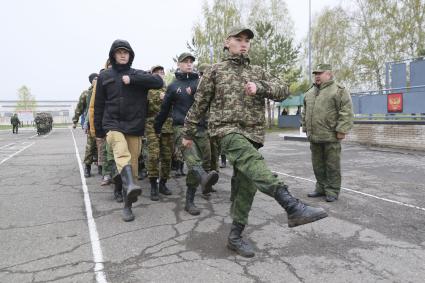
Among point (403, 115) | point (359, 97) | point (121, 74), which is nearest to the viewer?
point (121, 74)

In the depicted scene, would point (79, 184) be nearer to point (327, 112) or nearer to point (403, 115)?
point (327, 112)

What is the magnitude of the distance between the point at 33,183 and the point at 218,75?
5008mm

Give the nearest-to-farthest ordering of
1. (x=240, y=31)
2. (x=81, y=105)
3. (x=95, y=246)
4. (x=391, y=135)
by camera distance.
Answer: (x=240, y=31), (x=95, y=246), (x=81, y=105), (x=391, y=135)

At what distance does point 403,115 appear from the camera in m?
13.0

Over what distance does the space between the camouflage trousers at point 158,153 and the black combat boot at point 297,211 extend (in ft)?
9.23

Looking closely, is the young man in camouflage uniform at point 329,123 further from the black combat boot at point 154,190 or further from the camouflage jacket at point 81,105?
the camouflage jacket at point 81,105

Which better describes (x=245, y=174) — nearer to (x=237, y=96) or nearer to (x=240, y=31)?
(x=237, y=96)

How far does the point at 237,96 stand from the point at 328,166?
262 centimetres

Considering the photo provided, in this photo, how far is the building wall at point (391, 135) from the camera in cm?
1190

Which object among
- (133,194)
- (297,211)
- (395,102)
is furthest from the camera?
(395,102)

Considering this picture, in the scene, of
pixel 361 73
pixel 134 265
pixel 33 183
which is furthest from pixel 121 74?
pixel 361 73

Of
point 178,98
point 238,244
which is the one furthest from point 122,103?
point 238,244

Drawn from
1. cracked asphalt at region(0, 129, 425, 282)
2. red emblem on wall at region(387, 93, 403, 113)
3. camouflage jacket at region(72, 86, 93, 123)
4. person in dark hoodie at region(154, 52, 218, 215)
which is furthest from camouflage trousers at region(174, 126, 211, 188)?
red emblem on wall at region(387, 93, 403, 113)

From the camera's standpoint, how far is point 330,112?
533cm
